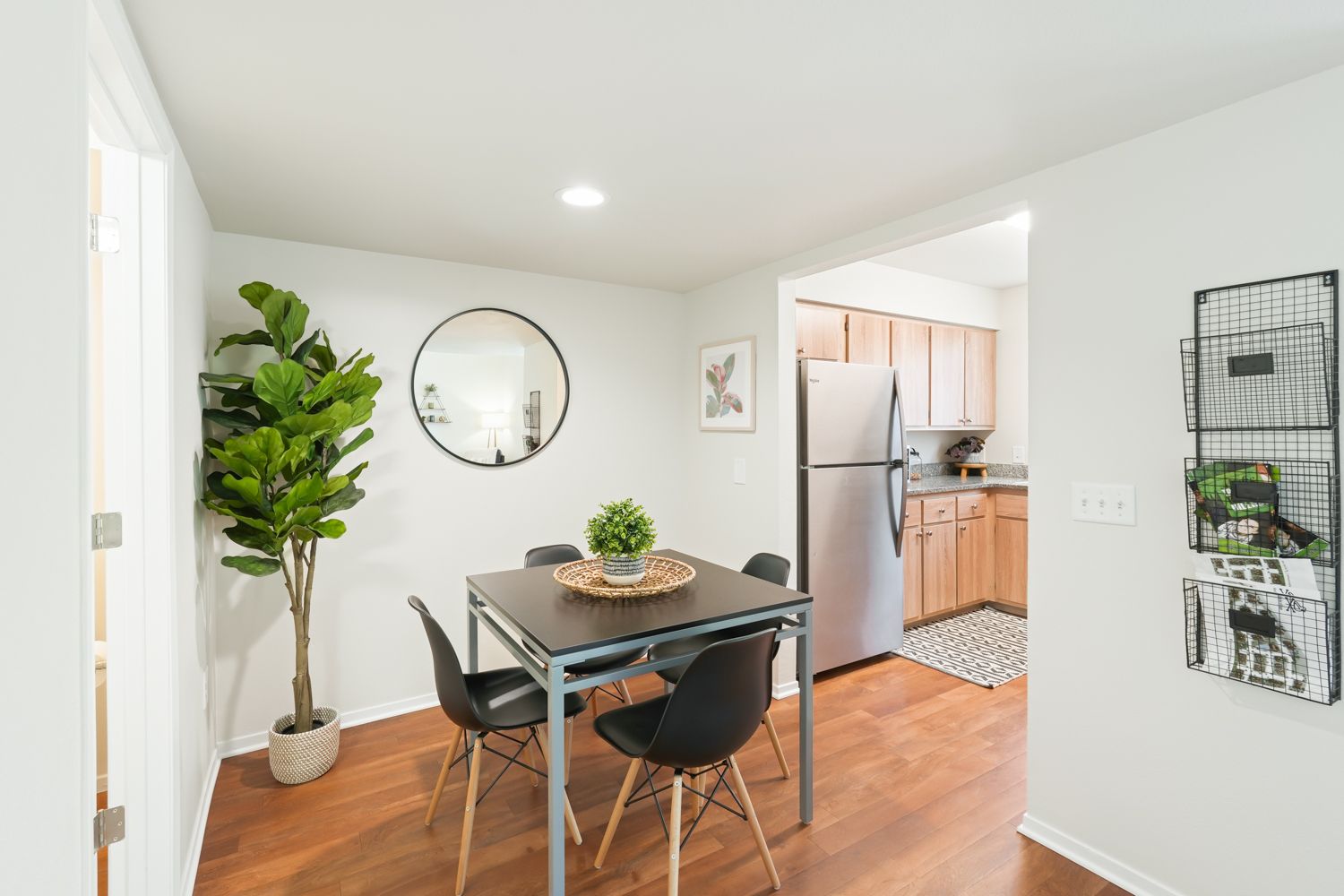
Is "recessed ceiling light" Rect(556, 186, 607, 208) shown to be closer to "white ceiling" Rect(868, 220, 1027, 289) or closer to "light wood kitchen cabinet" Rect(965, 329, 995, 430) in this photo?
"white ceiling" Rect(868, 220, 1027, 289)

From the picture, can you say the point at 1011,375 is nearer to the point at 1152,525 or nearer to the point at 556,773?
the point at 1152,525

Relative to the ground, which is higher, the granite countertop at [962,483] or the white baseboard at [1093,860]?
the granite countertop at [962,483]

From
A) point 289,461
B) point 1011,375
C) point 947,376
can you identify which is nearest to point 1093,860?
point 289,461

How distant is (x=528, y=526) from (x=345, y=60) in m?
2.50

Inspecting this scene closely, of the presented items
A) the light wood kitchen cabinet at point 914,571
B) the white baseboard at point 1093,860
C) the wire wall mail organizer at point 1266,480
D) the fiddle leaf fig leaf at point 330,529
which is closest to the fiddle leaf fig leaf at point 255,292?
the fiddle leaf fig leaf at point 330,529

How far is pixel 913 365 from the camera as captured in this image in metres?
4.59

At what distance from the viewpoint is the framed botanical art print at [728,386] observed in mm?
3578

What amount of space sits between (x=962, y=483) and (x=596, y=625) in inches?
143

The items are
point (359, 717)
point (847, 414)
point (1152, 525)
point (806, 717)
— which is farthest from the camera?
point (847, 414)

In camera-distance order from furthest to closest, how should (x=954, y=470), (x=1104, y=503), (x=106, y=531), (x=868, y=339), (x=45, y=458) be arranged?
1. (x=954, y=470)
2. (x=868, y=339)
3. (x=1104, y=503)
4. (x=106, y=531)
5. (x=45, y=458)

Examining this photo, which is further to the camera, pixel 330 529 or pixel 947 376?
pixel 947 376

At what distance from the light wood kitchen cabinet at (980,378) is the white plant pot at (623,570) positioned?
145 inches

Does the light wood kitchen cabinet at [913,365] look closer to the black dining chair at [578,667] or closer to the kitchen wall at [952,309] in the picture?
the kitchen wall at [952,309]

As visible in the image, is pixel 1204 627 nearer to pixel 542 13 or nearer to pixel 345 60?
pixel 542 13
